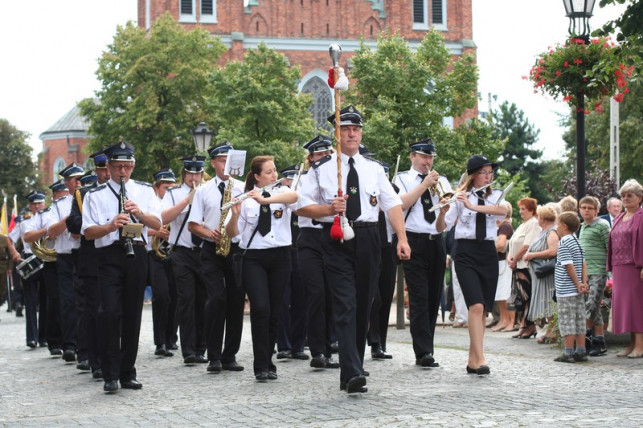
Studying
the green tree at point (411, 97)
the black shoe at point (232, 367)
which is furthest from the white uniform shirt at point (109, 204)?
the green tree at point (411, 97)

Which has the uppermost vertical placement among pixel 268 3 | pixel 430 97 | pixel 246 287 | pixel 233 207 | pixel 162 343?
pixel 268 3

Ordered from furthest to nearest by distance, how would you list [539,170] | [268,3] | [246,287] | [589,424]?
1. [539,170]
2. [268,3]
3. [246,287]
4. [589,424]

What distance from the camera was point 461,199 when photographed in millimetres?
11328

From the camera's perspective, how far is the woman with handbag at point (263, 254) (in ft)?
36.5

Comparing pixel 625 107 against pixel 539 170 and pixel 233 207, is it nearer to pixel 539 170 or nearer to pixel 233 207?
pixel 539 170

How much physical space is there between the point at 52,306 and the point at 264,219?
534 cm

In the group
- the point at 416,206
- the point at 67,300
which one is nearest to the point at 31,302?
the point at 67,300

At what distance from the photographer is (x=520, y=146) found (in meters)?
93.6

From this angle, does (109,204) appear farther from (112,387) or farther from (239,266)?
(112,387)

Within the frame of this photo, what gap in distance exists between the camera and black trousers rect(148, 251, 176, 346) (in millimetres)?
14914

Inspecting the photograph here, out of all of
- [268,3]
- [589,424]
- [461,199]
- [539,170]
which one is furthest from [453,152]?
[539,170]

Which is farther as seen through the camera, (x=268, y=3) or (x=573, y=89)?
(x=268, y=3)

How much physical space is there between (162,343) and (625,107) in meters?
45.0

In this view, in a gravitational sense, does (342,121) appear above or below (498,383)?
above
